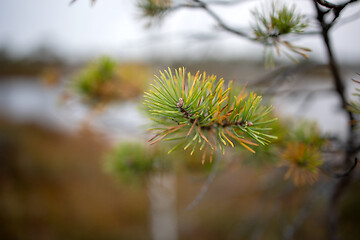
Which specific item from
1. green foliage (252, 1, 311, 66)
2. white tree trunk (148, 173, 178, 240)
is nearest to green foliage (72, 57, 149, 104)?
green foliage (252, 1, 311, 66)

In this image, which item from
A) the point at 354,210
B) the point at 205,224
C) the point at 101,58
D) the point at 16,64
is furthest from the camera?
the point at 16,64

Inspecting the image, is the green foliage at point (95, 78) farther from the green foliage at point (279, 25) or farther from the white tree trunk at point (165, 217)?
the white tree trunk at point (165, 217)

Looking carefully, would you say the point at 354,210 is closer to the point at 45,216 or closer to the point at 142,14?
the point at 142,14

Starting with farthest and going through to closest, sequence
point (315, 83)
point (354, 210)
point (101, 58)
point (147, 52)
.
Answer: point (147, 52) → point (315, 83) → point (354, 210) → point (101, 58)

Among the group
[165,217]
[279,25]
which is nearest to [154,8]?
[279,25]

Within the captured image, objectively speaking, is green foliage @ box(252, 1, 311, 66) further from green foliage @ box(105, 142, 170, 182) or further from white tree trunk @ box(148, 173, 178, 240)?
white tree trunk @ box(148, 173, 178, 240)

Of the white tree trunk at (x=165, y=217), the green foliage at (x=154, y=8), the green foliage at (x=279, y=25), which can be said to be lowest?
the white tree trunk at (x=165, y=217)

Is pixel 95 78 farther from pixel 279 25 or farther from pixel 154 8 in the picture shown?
pixel 279 25

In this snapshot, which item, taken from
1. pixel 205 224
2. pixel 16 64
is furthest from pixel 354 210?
pixel 16 64

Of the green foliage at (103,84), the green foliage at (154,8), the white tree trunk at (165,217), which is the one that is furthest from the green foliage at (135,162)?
the white tree trunk at (165,217)

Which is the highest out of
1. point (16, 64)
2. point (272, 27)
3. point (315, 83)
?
point (16, 64)
